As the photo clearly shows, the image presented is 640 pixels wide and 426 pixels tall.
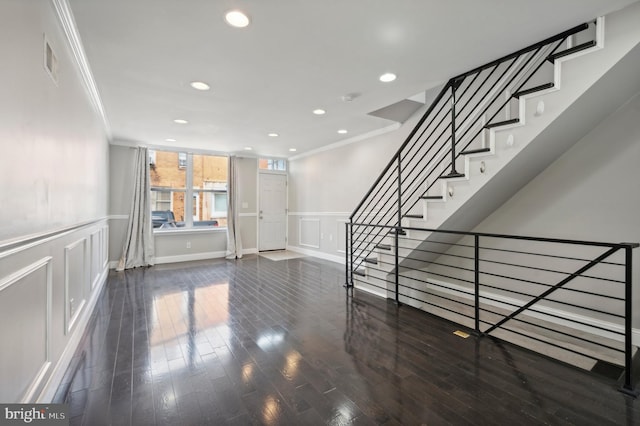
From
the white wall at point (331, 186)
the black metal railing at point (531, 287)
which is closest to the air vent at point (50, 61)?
the black metal railing at point (531, 287)

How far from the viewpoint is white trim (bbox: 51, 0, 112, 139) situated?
1844 mm

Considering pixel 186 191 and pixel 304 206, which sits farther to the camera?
pixel 304 206

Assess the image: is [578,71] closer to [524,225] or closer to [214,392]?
[524,225]

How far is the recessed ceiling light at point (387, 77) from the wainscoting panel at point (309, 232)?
4031 mm

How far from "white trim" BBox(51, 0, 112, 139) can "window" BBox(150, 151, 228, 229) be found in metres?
2.78

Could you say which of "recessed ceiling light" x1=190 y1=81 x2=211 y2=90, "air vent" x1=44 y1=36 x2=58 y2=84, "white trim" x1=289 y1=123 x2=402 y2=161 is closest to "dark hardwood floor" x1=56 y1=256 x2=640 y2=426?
"air vent" x1=44 y1=36 x2=58 y2=84

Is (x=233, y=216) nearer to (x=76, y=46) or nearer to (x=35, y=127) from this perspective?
(x=76, y=46)

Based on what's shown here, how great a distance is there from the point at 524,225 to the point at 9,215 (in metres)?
4.17

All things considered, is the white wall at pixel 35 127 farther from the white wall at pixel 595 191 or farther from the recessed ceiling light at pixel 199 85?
the white wall at pixel 595 191

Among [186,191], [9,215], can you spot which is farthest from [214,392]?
[186,191]

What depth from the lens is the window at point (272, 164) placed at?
24.4 ft

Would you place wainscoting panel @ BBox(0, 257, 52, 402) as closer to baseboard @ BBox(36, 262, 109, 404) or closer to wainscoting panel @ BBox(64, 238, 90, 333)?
baseboard @ BBox(36, 262, 109, 404)

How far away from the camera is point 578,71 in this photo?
2.11 m

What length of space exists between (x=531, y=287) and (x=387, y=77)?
9.25 ft
